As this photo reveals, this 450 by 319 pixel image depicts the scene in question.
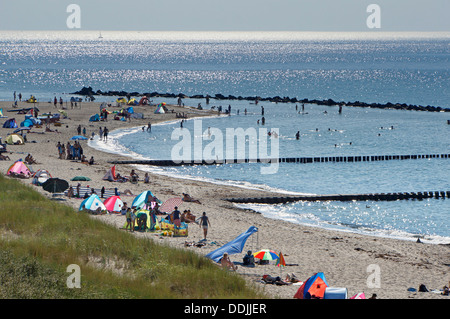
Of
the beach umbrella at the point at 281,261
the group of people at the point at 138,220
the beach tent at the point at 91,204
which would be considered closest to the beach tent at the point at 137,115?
the beach tent at the point at 91,204

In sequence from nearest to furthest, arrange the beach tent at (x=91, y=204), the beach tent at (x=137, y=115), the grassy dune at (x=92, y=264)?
the grassy dune at (x=92, y=264)
the beach tent at (x=91, y=204)
the beach tent at (x=137, y=115)

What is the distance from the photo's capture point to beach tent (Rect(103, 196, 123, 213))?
27516mm

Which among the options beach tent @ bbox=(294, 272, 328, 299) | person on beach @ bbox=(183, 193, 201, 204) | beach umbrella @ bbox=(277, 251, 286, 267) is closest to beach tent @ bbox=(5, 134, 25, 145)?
person on beach @ bbox=(183, 193, 201, 204)

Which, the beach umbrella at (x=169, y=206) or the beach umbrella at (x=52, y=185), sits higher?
the beach umbrella at (x=52, y=185)

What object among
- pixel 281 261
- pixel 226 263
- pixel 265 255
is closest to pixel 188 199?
pixel 265 255

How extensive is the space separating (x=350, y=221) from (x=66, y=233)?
17643mm

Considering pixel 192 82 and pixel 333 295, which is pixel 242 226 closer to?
pixel 333 295

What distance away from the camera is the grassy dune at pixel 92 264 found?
583 inches

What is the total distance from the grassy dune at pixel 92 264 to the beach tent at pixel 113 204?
494cm

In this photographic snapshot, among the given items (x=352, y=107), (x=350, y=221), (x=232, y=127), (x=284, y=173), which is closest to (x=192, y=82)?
(x=352, y=107)

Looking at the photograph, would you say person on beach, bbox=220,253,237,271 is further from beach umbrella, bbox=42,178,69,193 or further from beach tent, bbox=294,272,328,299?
beach umbrella, bbox=42,178,69,193

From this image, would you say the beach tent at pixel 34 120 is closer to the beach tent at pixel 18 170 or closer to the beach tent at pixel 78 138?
the beach tent at pixel 78 138

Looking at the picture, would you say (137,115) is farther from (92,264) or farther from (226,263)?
(92,264)
